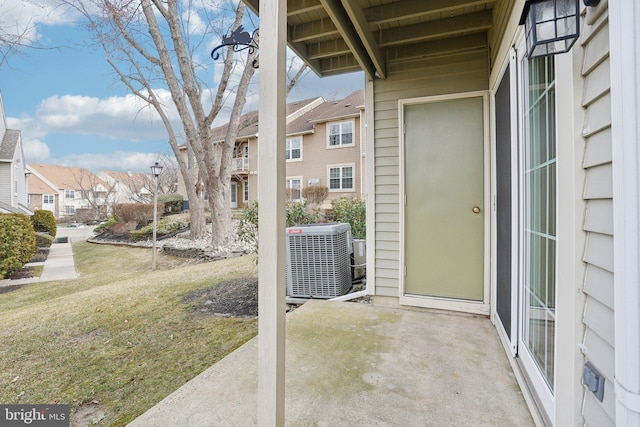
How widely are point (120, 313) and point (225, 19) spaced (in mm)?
6466

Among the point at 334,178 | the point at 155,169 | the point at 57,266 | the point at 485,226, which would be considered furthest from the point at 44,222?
the point at 334,178

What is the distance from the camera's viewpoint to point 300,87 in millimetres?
7996

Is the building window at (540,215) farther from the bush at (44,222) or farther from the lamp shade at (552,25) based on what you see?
the bush at (44,222)

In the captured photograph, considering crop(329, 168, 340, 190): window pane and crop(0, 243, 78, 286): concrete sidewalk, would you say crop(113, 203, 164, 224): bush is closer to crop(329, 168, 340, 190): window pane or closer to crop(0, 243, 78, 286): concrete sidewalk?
crop(0, 243, 78, 286): concrete sidewalk

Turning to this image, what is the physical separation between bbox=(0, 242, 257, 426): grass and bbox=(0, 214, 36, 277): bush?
369 mm

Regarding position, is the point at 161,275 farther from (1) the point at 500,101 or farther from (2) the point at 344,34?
(1) the point at 500,101

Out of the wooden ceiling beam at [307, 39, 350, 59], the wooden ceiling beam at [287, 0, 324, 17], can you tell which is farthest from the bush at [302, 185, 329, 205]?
the wooden ceiling beam at [287, 0, 324, 17]

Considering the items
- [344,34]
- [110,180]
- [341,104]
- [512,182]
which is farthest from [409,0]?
[341,104]

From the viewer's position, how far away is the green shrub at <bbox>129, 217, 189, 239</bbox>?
286 inches

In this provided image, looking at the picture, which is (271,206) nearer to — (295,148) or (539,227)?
(539,227)

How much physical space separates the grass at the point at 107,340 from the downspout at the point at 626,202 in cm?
239

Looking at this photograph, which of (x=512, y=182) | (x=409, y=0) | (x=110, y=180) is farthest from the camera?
(x=110, y=180)

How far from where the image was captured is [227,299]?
4.51 m

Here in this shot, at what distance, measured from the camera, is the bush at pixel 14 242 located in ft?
13.1
